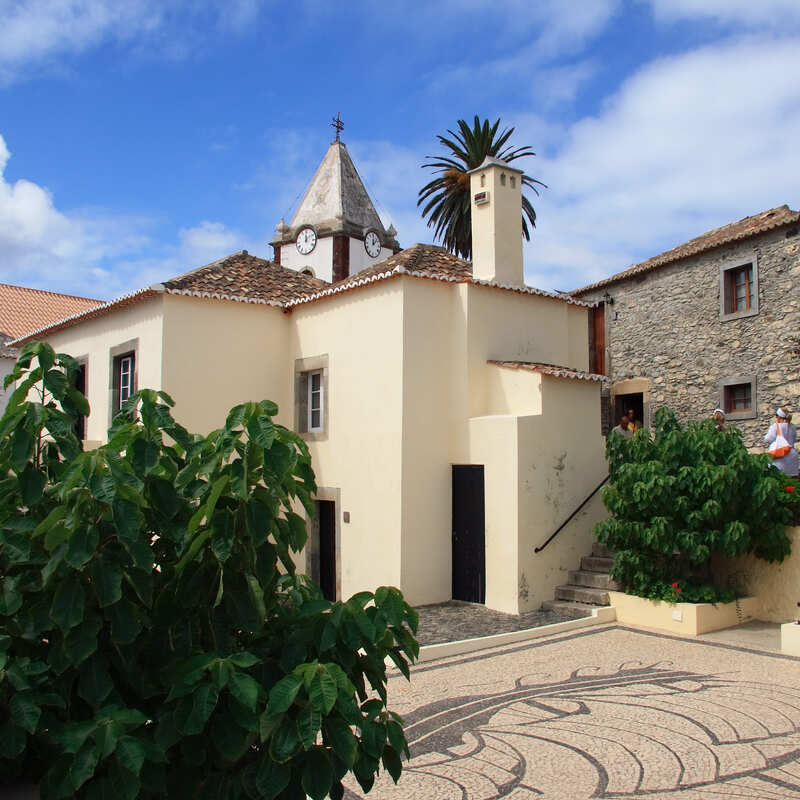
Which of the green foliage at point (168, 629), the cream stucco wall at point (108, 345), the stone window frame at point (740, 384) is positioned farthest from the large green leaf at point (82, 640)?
the stone window frame at point (740, 384)

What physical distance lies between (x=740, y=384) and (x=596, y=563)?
26.2 feet

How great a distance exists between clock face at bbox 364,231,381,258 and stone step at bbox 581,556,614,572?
12.8 m

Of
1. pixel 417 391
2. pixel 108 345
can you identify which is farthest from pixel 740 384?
pixel 108 345

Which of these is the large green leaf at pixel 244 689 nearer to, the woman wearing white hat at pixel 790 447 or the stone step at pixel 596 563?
the stone step at pixel 596 563

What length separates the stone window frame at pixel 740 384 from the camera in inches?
677

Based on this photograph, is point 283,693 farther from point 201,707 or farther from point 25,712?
point 25,712

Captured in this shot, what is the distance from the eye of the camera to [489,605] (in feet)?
37.9

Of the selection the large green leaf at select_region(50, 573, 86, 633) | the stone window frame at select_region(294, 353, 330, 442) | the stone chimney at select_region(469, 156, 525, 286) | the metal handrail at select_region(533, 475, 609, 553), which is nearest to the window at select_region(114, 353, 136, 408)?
the stone window frame at select_region(294, 353, 330, 442)

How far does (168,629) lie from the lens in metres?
2.66

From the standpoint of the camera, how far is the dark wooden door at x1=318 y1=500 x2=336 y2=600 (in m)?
13.4

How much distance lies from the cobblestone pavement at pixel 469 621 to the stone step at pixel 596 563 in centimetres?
107

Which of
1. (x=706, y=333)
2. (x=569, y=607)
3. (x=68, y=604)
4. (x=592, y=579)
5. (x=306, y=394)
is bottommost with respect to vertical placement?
(x=569, y=607)

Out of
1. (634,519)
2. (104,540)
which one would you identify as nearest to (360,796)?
(104,540)

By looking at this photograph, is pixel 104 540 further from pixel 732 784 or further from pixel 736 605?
pixel 736 605
